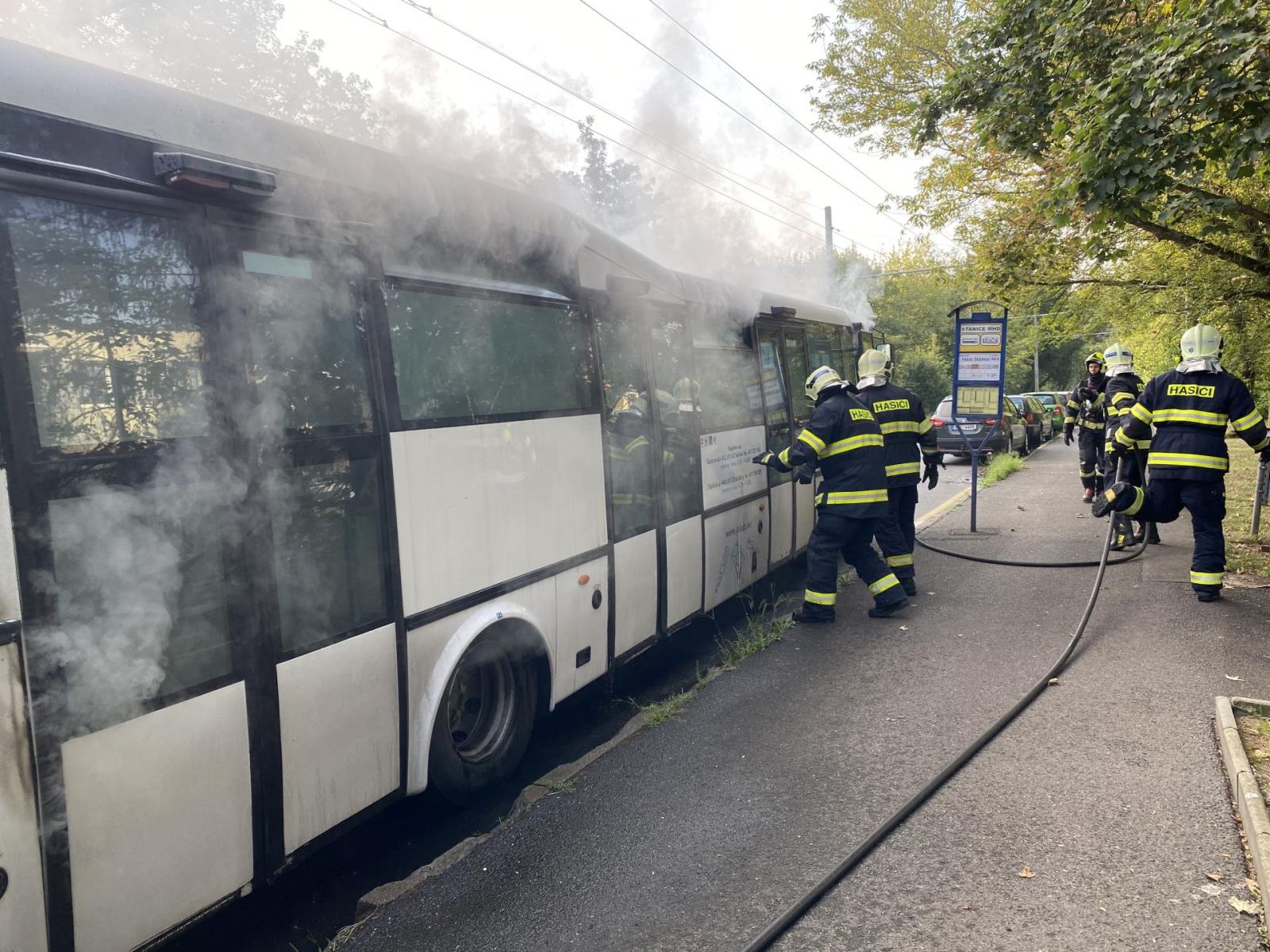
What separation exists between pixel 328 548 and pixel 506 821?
4.99ft

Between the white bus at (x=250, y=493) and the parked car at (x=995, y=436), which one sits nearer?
the white bus at (x=250, y=493)

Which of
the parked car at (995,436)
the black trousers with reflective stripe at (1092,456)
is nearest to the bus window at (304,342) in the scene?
the black trousers with reflective stripe at (1092,456)

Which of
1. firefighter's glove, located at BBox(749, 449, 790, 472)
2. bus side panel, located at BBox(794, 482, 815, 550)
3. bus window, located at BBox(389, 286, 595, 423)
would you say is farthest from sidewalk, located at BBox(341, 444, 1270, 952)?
bus side panel, located at BBox(794, 482, 815, 550)

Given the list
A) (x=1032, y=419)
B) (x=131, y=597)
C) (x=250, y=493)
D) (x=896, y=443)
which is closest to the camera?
(x=131, y=597)

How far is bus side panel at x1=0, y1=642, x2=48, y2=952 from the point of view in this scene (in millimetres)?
2064

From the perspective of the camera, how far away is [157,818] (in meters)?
2.41

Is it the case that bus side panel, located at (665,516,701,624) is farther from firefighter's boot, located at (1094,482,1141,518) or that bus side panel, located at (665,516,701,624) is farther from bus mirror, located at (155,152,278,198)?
firefighter's boot, located at (1094,482,1141,518)

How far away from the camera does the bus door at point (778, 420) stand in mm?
7137

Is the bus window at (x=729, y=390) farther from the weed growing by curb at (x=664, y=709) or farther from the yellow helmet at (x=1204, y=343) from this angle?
the yellow helmet at (x=1204, y=343)

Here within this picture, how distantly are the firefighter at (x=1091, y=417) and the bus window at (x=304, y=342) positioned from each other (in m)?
9.98

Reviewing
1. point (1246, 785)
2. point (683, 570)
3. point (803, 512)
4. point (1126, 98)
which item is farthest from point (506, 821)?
point (803, 512)

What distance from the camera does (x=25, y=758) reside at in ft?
6.91

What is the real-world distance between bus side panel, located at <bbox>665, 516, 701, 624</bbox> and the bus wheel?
1.46 m

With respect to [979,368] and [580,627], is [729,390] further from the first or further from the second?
[979,368]
